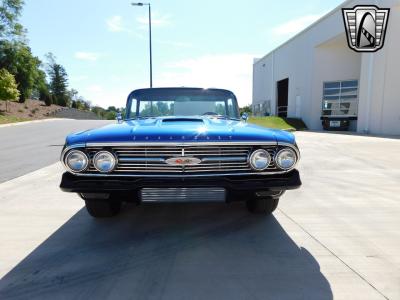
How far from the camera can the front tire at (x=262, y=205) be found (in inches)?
139

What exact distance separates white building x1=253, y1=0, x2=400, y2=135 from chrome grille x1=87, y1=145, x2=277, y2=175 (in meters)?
16.1

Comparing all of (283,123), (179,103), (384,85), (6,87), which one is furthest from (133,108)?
(6,87)

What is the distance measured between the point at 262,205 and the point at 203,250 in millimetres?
1070

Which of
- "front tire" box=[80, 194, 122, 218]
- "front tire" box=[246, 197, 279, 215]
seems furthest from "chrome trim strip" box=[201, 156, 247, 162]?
"front tire" box=[80, 194, 122, 218]

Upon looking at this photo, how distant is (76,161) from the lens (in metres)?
2.71

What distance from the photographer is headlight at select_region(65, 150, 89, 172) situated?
8.86 feet

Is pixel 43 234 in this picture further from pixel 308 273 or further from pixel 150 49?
pixel 150 49

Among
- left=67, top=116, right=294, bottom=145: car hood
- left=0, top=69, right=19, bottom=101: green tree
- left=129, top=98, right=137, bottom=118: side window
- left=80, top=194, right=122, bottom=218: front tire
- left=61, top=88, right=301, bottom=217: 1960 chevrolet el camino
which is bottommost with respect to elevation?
left=80, top=194, right=122, bottom=218: front tire

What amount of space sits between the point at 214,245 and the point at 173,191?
72 centimetres

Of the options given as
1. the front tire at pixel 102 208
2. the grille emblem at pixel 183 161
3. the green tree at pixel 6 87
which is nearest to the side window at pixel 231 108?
the grille emblem at pixel 183 161

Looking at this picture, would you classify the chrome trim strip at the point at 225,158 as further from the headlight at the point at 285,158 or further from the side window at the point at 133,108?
the side window at the point at 133,108

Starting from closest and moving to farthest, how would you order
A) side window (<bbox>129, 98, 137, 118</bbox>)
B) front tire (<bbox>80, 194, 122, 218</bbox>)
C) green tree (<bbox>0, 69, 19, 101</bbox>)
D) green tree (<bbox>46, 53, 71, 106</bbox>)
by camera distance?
front tire (<bbox>80, 194, 122, 218</bbox>) < side window (<bbox>129, 98, 137, 118</bbox>) < green tree (<bbox>0, 69, 19, 101</bbox>) < green tree (<bbox>46, 53, 71, 106</bbox>)
